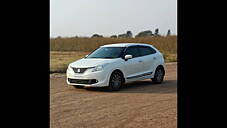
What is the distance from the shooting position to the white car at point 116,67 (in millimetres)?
9719

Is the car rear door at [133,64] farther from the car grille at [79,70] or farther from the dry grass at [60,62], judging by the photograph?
the dry grass at [60,62]

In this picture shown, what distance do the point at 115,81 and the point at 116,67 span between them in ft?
1.42

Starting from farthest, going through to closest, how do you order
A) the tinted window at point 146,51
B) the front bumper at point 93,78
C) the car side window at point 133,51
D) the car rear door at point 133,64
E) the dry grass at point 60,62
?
the dry grass at point 60,62
the tinted window at point 146,51
the car side window at point 133,51
the car rear door at point 133,64
the front bumper at point 93,78

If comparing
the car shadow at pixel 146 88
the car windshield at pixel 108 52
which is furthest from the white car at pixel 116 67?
the car shadow at pixel 146 88

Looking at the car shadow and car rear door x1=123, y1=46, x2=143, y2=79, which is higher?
car rear door x1=123, y1=46, x2=143, y2=79

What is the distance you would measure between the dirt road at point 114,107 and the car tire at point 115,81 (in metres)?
0.20

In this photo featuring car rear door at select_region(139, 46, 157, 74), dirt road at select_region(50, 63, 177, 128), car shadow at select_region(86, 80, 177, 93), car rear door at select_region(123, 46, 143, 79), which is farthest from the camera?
car rear door at select_region(139, 46, 157, 74)

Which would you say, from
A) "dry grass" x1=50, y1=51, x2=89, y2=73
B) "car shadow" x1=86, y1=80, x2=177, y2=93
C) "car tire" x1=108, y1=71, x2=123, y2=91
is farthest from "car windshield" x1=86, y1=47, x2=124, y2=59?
"dry grass" x1=50, y1=51, x2=89, y2=73

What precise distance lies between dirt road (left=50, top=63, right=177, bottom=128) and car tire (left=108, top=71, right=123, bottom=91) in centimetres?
20

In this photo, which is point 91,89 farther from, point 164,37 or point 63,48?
point 63,48

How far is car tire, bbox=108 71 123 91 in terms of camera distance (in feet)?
32.2

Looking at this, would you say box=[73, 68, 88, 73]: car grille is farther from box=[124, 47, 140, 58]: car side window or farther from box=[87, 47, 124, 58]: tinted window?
box=[124, 47, 140, 58]: car side window
